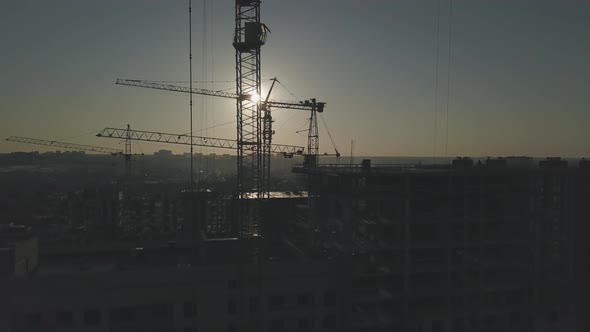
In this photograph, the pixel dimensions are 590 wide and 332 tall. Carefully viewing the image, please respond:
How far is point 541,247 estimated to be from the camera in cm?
2325

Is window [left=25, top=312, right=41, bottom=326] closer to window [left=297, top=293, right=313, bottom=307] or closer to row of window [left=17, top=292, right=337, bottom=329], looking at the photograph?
row of window [left=17, top=292, right=337, bottom=329]

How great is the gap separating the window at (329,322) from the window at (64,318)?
13.2m

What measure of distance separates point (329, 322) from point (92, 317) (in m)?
12.6

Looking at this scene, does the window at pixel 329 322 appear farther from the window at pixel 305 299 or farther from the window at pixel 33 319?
the window at pixel 33 319

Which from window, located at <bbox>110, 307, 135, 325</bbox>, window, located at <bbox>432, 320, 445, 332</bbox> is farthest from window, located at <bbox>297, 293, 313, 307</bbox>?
window, located at <bbox>110, 307, 135, 325</bbox>

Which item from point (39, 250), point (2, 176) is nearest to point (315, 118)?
point (39, 250)

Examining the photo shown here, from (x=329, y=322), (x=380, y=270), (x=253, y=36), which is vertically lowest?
(x=329, y=322)

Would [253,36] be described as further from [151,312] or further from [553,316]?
[553,316]

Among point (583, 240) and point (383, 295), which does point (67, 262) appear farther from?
point (583, 240)

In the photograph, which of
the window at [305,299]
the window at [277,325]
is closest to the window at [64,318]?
the window at [277,325]

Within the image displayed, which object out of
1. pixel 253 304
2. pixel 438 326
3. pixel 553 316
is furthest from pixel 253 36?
pixel 553 316

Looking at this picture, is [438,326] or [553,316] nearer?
[438,326]

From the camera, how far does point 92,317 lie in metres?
18.1

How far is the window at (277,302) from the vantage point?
20281 mm
